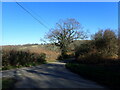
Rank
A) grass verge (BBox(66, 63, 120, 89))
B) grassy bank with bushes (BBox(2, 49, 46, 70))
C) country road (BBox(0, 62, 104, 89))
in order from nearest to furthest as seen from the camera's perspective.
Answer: country road (BBox(0, 62, 104, 89)), grass verge (BBox(66, 63, 120, 89)), grassy bank with bushes (BBox(2, 49, 46, 70))

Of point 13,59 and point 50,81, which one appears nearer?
point 50,81

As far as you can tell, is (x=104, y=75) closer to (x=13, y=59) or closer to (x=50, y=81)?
(x=50, y=81)

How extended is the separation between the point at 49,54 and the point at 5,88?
34.9 metres

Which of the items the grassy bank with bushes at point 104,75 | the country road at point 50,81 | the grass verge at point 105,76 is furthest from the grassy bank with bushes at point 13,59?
the grass verge at point 105,76

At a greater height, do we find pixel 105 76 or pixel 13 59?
pixel 13 59

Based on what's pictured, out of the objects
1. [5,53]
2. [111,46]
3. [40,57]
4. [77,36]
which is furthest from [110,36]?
[77,36]

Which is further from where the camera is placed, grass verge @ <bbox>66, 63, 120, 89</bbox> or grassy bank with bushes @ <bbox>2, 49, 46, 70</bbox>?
grassy bank with bushes @ <bbox>2, 49, 46, 70</bbox>

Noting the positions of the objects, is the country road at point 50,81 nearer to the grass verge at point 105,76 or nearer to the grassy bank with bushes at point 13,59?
the grass verge at point 105,76

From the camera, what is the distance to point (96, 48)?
2798cm

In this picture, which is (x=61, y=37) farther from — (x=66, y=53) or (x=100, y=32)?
(x=100, y=32)

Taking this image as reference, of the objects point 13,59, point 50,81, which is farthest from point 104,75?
point 13,59

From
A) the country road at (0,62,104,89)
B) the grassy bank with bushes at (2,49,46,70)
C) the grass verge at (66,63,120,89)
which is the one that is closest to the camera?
the country road at (0,62,104,89)

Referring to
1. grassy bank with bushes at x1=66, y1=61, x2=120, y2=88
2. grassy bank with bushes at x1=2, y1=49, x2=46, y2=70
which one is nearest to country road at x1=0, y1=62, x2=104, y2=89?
grassy bank with bushes at x1=66, y1=61, x2=120, y2=88

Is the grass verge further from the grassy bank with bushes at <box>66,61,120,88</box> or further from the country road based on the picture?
the country road
